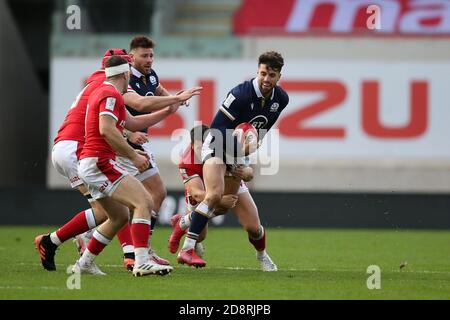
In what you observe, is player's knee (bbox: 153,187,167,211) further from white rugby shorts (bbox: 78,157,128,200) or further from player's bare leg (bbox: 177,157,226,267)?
white rugby shorts (bbox: 78,157,128,200)

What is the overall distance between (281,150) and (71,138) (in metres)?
11.5

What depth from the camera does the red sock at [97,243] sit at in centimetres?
925

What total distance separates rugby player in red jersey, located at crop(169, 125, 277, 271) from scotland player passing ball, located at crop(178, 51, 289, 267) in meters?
0.15

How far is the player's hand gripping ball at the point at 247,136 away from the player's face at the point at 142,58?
1154 mm

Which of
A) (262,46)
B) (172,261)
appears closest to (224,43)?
(262,46)

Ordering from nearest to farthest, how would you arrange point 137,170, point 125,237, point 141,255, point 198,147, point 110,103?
point 110,103
point 141,255
point 125,237
point 137,170
point 198,147

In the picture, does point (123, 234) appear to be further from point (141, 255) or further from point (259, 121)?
point (259, 121)

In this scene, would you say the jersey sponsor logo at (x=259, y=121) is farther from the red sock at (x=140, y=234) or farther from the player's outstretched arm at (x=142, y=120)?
the red sock at (x=140, y=234)

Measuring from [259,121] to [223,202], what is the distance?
90cm

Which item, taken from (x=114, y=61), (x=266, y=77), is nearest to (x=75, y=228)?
(x=114, y=61)

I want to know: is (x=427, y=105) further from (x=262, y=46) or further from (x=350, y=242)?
(x=350, y=242)

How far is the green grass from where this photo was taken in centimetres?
796

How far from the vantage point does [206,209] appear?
9922 mm

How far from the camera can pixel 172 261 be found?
37.9ft
